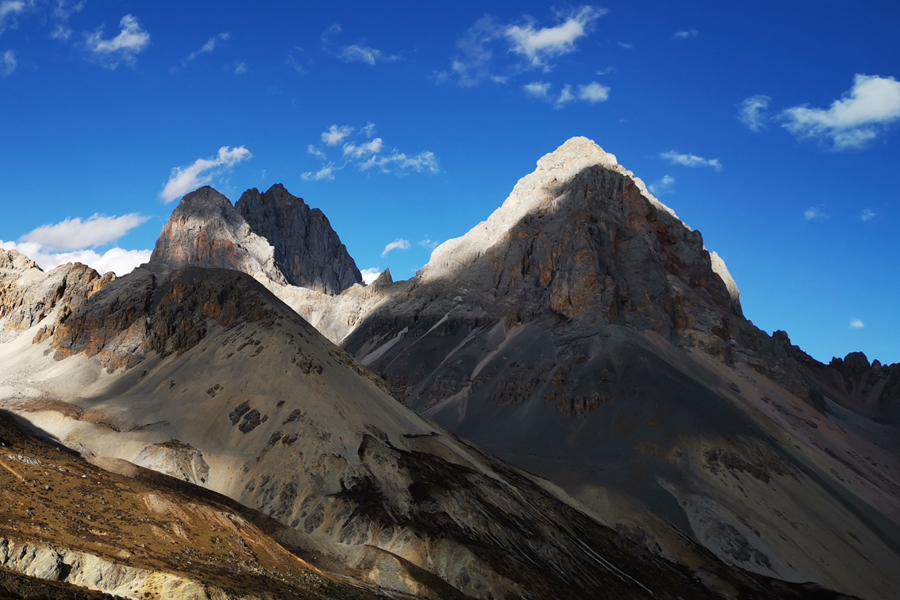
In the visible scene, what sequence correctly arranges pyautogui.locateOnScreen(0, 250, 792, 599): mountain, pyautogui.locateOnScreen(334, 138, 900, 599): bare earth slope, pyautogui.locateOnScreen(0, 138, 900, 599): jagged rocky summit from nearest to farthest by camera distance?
1. pyautogui.locateOnScreen(0, 250, 792, 599): mountain
2. pyautogui.locateOnScreen(0, 138, 900, 599): jagged rocky summit
3. pyautogui.locateOnScreen(334, 138, 900, 599): bare earth slope

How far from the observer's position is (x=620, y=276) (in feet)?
642

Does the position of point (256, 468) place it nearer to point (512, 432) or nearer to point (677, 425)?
point (512, 432)

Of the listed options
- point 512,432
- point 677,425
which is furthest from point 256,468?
point 677,425

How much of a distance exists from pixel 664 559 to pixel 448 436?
32.5 metres

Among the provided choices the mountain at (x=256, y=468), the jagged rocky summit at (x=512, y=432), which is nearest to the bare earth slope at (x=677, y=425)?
the jagged rocky summit at (x=512, y=432)

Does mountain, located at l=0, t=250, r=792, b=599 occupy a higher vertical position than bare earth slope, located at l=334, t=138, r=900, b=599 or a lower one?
lower

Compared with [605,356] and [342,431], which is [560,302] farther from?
[342,431]

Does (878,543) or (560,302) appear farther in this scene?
(560,302)

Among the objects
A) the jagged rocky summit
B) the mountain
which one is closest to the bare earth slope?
the jagged rocky summit

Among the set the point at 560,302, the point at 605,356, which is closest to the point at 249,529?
the point at 605,356

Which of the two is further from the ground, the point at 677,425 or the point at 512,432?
the point at 677,425

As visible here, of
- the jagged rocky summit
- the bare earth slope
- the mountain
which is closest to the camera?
the mountain

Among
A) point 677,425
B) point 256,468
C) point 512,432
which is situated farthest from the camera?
point 512,432

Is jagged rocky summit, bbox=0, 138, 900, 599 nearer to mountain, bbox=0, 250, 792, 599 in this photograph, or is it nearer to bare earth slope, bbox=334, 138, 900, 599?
mountain, bbox=0, 250, 792, 599
